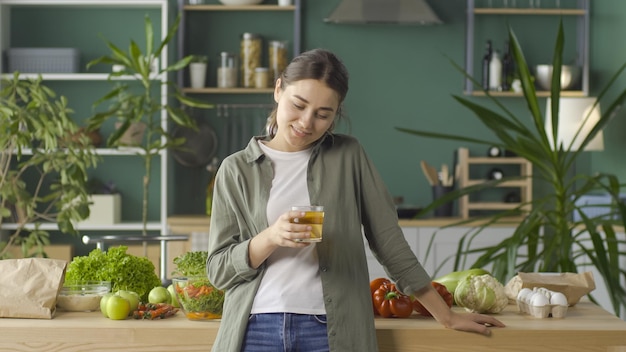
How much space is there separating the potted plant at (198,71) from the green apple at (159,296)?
3.41m

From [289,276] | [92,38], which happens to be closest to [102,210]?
[92,38]

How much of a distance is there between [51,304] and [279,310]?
0.72 m

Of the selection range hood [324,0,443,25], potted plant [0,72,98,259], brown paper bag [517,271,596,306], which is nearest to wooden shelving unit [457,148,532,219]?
Answer: range hood [324,0,443,25]

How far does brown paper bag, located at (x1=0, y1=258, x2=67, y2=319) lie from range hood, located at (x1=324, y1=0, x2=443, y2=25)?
3.51 m

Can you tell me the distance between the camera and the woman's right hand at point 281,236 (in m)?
1.91

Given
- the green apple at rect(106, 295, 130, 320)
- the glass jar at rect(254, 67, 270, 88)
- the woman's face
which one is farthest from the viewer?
the glass jar at rect(254, 67, 270, 88)

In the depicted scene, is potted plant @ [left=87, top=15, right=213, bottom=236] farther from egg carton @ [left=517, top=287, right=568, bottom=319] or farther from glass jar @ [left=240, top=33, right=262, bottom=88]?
egg carton @ [left=517, top=287, right=568, bottom=319]

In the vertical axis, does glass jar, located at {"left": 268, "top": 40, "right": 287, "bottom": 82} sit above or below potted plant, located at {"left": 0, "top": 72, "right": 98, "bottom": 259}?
above

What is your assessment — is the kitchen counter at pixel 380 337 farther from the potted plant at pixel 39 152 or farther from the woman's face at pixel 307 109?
the potted plant at pixel 39 152

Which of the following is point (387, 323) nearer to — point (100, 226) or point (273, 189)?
point (273, 189)

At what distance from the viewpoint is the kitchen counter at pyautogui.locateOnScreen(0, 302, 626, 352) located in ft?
7.73

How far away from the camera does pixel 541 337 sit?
236cm

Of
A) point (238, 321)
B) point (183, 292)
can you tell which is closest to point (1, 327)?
point (183, 292)

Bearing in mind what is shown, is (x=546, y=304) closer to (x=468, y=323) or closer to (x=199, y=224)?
(x=468, y=323)
